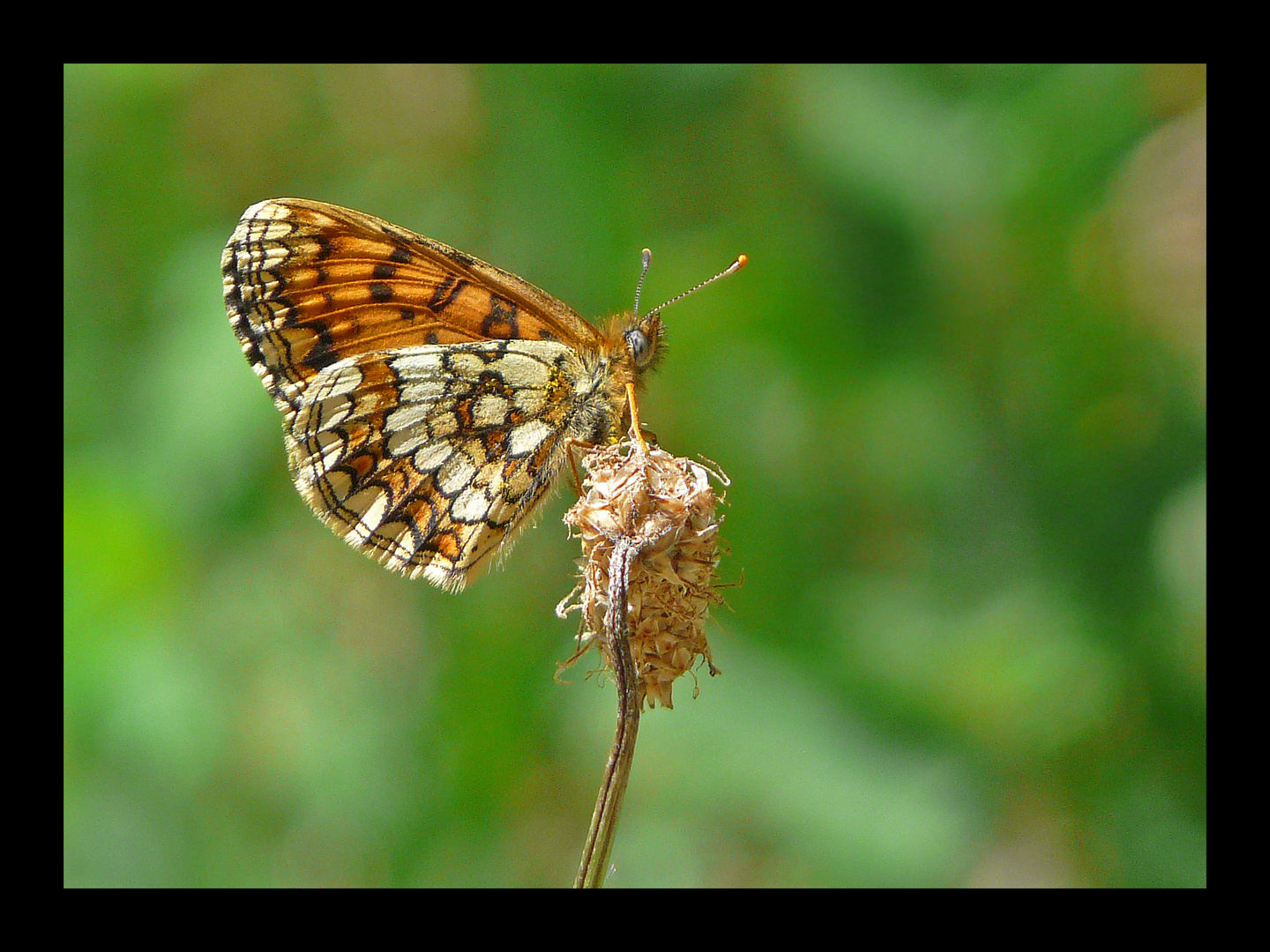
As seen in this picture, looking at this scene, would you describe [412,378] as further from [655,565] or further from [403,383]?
[655,565]

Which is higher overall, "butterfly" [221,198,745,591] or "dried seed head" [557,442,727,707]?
"butterfly" [221,198,745,591]

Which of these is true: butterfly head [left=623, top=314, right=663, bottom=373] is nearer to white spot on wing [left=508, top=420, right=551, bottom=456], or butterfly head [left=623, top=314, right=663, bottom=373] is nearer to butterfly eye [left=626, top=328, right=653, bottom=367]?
butterfly eye [left=626, top=328, right=653, bottom=367]

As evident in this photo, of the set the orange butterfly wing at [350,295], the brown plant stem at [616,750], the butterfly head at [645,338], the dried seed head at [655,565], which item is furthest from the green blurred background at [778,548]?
the brown plant stem at [616,750]

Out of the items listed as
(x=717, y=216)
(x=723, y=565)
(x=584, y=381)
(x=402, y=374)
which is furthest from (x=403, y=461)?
(x=717, y=216)

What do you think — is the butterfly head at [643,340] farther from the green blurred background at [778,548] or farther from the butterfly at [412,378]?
the green blurred background at [778,548]

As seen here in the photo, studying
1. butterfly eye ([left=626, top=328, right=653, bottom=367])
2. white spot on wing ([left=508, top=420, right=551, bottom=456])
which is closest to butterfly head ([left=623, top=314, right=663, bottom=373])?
butterfly eye ([left=626, top=328, right=653, bottom=367])

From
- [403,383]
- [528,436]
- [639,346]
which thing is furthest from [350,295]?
[639,346]
